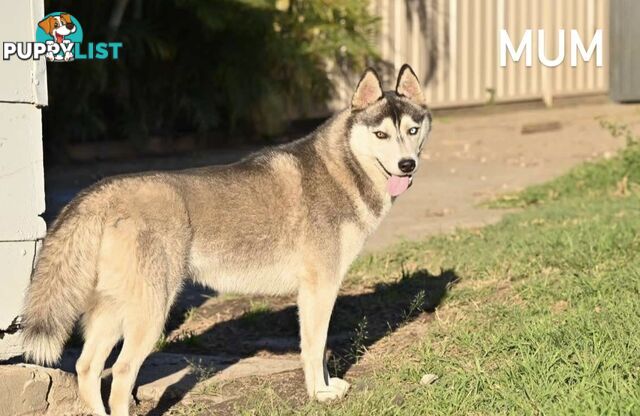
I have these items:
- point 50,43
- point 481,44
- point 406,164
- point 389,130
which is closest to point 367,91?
point 389,130

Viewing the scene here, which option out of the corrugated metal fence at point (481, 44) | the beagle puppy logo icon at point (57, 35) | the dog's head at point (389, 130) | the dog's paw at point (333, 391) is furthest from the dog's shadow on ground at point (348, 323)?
the corrugated metal fence at point (481, 44)

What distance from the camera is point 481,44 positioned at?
16.0m

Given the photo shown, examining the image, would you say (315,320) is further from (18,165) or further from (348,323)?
(18,165)

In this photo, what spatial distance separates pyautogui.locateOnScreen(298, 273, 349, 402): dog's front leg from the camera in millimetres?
5328

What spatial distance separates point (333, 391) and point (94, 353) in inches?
43.4

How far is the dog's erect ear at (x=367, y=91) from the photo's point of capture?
558 cm

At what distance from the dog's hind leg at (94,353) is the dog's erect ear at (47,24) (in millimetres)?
1396

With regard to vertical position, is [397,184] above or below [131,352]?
above

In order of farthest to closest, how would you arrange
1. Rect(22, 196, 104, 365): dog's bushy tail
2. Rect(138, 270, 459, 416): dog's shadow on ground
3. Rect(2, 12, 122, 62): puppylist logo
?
Rect(138, 270, 459, 416): dog's shadow on ground < Rect(2, 12, 122, 62): puppylist logo < Rect(22, 196, 104, 365): dog's bushy tail

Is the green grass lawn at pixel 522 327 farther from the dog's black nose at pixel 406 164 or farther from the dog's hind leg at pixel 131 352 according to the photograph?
the dog's black nose at pixel 406 164

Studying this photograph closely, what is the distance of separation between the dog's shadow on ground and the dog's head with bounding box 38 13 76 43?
1795 millimetres

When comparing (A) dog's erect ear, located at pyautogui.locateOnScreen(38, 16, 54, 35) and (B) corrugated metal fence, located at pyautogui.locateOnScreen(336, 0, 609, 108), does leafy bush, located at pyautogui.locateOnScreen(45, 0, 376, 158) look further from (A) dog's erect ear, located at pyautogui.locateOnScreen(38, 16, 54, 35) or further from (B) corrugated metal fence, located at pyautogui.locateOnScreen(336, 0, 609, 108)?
(A) dog's erect ear, located at pyautogui.locateOnScreen(38, 16, 54, 35)

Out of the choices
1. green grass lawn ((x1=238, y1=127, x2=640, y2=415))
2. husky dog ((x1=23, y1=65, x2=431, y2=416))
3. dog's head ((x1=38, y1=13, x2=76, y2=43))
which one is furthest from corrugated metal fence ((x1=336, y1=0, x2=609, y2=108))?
husky dog ((x1=23, y1=65, x2=431, y2=416))

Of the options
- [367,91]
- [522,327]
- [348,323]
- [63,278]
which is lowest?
[348,323]
